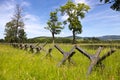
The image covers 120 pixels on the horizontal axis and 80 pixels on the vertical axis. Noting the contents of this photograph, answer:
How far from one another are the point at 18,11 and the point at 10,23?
3273 millimetres

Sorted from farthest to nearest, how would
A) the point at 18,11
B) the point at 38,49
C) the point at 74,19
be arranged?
the point at 74,19
the point at 18,11
the point at 38,49

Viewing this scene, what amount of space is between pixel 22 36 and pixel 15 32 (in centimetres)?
175

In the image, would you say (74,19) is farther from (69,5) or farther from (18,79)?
(18,79)

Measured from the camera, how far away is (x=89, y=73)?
7.14m

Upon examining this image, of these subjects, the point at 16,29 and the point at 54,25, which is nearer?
the point at 16,29

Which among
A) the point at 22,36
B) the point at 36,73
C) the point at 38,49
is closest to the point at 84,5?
the point at 22,36

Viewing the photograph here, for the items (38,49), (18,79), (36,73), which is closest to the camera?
(18,79)

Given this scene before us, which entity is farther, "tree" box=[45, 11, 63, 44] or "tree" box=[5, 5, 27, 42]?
"tree" box=[45, 11, 63, 44]

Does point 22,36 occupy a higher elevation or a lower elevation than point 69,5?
lower

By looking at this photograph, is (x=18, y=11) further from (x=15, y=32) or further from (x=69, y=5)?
(x=69, y=5)

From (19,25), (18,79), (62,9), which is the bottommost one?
(18,79)

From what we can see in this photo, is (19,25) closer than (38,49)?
No

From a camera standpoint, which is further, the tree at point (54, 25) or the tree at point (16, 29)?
the tree at point (54, 25)

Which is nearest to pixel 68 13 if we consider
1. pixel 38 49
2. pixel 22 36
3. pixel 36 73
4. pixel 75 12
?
pixel 75 12
